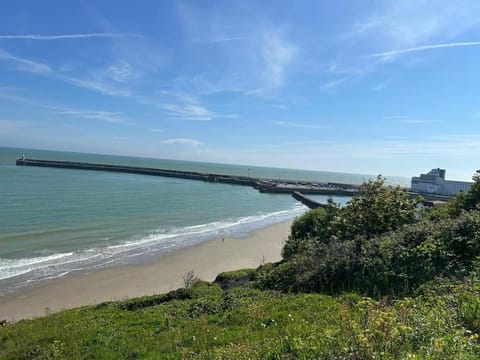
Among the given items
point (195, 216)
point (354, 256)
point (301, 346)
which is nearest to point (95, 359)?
point (301, 346)

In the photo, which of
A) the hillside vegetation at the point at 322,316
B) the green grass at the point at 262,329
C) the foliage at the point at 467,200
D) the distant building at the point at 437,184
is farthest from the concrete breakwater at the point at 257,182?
the green grass at the point at 262,329

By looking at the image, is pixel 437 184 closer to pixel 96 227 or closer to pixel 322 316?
pixel 96 227

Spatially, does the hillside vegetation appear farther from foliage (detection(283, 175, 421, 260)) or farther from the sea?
the sea

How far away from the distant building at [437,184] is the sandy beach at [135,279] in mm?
65046

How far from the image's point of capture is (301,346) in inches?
163

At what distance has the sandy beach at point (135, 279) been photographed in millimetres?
14977

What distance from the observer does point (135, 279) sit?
18.5 m

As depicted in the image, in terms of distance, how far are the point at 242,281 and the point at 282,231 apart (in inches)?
847

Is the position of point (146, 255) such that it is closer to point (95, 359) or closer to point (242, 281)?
point (242, 281)

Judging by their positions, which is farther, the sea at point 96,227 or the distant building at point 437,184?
the distant building at point 437,184

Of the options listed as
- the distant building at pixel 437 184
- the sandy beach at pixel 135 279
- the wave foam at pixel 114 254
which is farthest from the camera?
the distant building at pixel 437 184

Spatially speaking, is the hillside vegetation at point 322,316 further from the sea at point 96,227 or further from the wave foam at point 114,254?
the sea at point 96,227

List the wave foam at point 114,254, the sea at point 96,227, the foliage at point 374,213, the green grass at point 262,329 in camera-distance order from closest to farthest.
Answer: the green grass at point 262,329, the foliage at point 374,213, the wave foam at point 114,254, the sea at point 96,227

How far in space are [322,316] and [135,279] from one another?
Result: 14.5 metres
